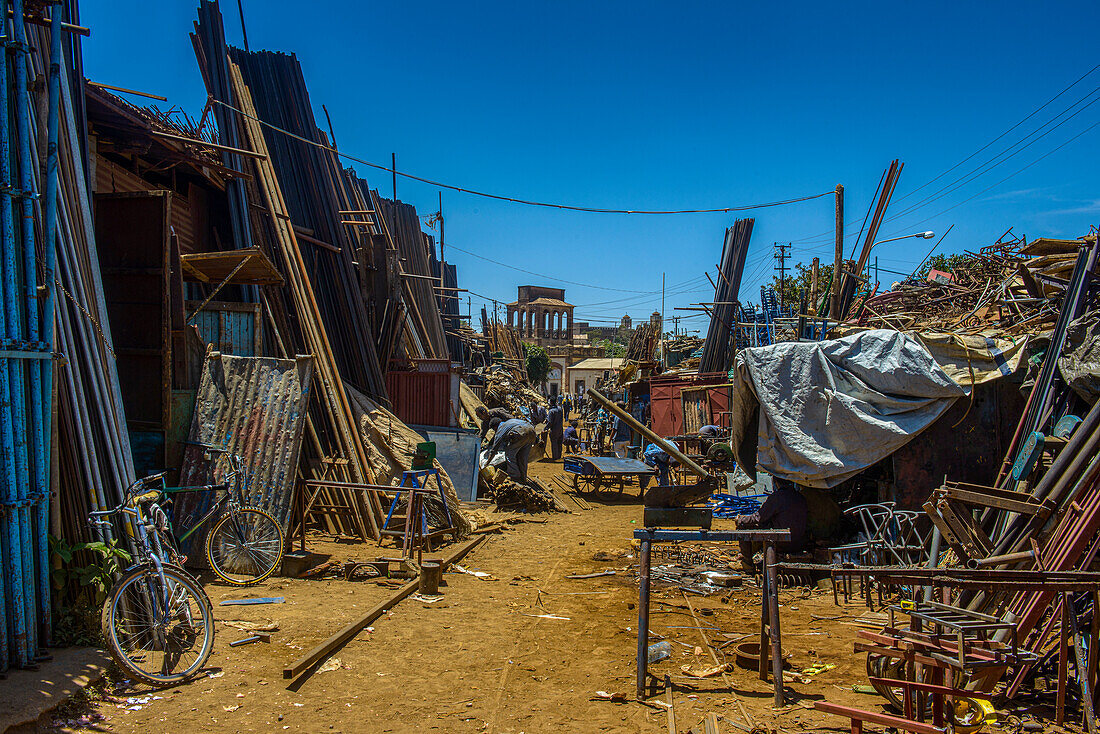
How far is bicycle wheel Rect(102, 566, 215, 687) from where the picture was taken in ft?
14.5

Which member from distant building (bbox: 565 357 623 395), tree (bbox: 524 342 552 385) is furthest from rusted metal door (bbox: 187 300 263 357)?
distant building (bbox: 565 357 623 395)

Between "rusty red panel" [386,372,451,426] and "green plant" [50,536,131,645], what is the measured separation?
32.8 ft

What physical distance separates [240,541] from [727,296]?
15738 millimetres

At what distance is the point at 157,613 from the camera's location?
14.9 ft

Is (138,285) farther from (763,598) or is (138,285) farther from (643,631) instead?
(763,598)

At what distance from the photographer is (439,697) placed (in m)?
4.52

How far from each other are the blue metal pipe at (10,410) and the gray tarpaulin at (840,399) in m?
7.17

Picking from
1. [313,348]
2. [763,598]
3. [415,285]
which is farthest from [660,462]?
[415,285]

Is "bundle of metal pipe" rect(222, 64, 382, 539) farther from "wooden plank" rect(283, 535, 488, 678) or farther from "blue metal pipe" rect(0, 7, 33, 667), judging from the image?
"blue metal pipe" rect(0, 7, 33, 667)

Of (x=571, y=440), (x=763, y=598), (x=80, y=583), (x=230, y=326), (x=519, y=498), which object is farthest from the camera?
(x=571, y=440)

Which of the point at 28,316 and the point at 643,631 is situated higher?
the point at 28,316

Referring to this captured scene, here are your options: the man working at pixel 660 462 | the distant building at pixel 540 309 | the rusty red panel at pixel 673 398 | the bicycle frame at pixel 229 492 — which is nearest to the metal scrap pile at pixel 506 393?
the rusty red panel at pixel 673 398

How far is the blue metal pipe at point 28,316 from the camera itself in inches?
170

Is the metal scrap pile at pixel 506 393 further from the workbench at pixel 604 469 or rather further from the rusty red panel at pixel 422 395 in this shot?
the workbench at pixel 604 469
